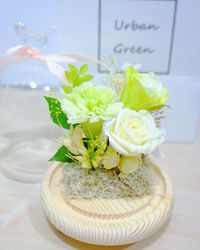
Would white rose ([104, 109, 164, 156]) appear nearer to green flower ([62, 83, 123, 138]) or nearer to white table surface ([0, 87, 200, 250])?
green flower ([62, 83, 123, 138])

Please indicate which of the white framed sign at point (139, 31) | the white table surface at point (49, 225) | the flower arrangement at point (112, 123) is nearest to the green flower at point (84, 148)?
the flower arrangement at point (112, 123)

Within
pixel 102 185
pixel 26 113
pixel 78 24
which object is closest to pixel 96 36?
pixel 78 24

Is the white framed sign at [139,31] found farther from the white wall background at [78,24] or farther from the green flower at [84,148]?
the green flower at [84,148]

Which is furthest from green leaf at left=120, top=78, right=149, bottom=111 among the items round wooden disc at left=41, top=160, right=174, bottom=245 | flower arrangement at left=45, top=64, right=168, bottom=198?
round wooden disc at left=41, top=160, right=174, bottom=245

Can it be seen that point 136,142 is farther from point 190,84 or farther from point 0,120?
point 0,120

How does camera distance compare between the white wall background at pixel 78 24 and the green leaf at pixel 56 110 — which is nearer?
the green leaf at pixel 56 110

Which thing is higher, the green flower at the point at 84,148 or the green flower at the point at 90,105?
the green flower at the point at 90,105
